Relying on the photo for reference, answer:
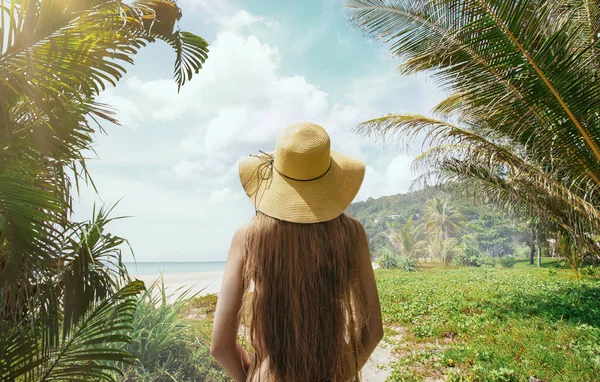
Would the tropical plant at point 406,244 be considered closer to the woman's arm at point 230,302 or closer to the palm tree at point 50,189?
the palm tree at point 50,189

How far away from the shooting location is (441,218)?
3139 cm

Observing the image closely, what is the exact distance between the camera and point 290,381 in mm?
1084

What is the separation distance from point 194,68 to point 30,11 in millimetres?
1911

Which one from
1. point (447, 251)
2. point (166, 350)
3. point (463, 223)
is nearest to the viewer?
point (166, 350)

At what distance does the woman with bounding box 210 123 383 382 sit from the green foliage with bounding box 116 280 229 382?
92.8 inches

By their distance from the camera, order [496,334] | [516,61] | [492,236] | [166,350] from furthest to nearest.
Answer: [492,236], [496,334], [516,61], [166,350]

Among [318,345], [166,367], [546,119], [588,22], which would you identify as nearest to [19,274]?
[318,345]

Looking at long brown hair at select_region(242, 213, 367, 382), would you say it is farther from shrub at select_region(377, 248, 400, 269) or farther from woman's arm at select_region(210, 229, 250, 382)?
shrub at select_region(377, 248, 400, 269)

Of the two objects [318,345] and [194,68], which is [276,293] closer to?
[318,345]

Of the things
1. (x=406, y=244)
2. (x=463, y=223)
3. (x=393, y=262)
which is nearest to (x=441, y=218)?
(x=463, y=223)

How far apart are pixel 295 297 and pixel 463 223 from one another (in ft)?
120

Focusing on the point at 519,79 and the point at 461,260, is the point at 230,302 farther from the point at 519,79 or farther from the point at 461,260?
the point at 461,260

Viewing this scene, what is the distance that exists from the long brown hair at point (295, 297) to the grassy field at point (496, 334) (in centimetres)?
300

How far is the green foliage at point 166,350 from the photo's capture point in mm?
3150
